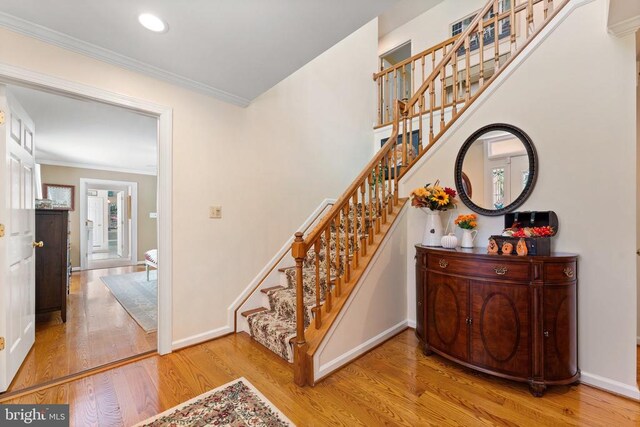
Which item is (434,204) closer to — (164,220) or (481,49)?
(481,49)

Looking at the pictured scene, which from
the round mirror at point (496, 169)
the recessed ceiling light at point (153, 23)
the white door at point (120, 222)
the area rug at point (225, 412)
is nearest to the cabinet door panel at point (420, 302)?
the round mirror at point (496, 169)

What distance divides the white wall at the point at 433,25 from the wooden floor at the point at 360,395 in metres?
5.38

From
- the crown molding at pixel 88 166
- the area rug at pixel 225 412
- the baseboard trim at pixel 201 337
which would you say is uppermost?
the crown molding at pixel 88 166

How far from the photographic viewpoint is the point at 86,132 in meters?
4.00

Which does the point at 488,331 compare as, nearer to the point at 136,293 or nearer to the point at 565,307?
the point at 565,307

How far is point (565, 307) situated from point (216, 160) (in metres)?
2.92

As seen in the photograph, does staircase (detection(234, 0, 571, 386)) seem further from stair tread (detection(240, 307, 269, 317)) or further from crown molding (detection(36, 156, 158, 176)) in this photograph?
crown molding (detection(36, 156, 158, 176))

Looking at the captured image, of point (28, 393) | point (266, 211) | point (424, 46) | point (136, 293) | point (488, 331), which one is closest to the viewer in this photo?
point (28, 393)

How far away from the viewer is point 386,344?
8.17 ft

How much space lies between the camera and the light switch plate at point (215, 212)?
2580mm

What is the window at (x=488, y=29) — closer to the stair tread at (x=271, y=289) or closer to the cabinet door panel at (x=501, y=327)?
the cabinet door panel at (x=501, y=327)

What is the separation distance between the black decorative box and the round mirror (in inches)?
4.4

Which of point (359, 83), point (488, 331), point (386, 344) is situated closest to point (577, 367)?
point (488, 331)

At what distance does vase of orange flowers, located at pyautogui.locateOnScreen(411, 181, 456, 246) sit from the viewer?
2.41 metres
